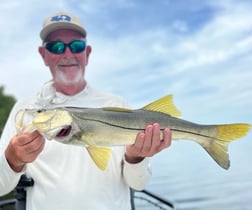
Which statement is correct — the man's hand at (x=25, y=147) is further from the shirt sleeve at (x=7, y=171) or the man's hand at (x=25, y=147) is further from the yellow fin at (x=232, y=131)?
the yellow fin at (x=232, y=131)

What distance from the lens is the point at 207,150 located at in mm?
2715

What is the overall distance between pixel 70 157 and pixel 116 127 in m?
0.49

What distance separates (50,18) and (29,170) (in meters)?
1.01

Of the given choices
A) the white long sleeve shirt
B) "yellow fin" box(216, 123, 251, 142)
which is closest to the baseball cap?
the white long sleeve shirt

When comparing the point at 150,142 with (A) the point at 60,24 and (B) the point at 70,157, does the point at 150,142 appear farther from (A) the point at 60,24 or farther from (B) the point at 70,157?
(A) the point at 60,24

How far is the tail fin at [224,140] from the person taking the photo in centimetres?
265

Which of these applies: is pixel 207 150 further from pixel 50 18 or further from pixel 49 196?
pixel 50 18

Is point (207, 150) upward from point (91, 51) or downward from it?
downward

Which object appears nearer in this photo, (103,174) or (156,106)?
(156,106)

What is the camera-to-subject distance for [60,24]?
10.4 feet

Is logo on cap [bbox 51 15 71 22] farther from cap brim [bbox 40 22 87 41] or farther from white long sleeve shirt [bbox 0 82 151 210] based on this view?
white long sleeve shirt [bbox 0 82 151 210]

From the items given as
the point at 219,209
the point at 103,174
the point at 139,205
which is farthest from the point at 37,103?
the point at 219,209

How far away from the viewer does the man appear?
2701 mm

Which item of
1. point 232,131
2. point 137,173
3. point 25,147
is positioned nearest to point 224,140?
point 232,131
